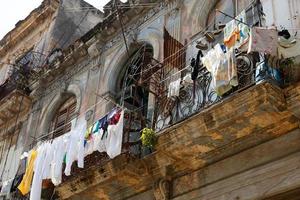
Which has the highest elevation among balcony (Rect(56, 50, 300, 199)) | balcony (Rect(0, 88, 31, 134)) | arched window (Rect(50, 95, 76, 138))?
balcony (Rect(0, 88, 31, 134))

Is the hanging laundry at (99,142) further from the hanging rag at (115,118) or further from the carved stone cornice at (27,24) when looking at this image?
the carved stone cornice at (27,24)

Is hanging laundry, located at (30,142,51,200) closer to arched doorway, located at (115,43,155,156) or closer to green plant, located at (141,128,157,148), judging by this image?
arched doorway, located at (115,43,155,156)

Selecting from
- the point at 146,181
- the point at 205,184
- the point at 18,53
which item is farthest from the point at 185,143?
the point at 18,53

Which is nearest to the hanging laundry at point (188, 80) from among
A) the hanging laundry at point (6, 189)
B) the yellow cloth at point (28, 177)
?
the yellow cloth at point (28, 177)

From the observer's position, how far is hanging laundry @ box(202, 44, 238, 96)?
22.6ft

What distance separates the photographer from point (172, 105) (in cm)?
826

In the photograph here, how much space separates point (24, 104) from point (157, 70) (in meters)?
6.38

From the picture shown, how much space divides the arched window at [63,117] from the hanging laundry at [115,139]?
157 inches

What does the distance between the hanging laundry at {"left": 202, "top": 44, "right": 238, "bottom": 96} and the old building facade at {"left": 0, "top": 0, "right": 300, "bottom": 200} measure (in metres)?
0.11

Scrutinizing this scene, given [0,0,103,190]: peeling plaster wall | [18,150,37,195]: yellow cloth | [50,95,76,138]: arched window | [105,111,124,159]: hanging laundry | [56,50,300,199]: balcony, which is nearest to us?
[56,50,300,199]: balcony

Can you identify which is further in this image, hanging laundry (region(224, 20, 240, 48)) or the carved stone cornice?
the carved stone cornice

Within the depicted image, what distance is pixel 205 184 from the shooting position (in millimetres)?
7531

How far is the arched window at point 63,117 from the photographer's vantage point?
41.8 feet

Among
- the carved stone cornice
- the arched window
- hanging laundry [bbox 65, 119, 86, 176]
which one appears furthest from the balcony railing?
the carved stone cornice
